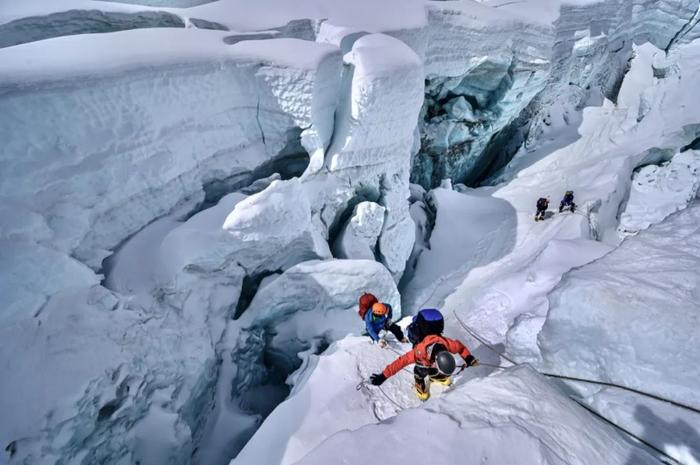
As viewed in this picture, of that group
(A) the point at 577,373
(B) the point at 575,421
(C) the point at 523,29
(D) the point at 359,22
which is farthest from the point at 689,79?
(B) the point at 575,421

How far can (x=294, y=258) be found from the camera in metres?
6.19

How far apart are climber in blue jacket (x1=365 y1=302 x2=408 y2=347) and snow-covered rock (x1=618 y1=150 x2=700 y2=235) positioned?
911cm

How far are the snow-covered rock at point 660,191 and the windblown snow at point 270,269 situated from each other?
1261mm

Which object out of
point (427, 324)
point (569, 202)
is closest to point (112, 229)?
point (427, 324)

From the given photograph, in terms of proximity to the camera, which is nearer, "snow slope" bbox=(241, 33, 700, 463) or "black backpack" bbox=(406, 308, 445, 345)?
"snow slope" bbox=(241, 33, 700, 463)

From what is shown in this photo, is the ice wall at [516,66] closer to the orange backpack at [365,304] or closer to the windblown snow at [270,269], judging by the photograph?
the windblown snow at [270,269]

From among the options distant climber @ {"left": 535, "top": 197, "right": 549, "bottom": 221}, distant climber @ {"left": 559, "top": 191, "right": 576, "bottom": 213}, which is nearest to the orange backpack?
distant climber @ {"left": 535, "top": 197, "right": 549, "bottom": 221}

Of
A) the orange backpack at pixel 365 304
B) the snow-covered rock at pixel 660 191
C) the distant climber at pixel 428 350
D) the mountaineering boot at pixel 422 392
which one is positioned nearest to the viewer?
the distant climber at pixel 428 350

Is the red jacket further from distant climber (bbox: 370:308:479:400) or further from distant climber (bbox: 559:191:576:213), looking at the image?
distant climber (bbox: 559:191:576:213)

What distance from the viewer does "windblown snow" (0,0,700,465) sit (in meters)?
2.80

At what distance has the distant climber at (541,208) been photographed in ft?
32.7

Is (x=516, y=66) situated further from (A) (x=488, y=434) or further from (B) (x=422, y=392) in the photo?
(A) (x=488, y=434)

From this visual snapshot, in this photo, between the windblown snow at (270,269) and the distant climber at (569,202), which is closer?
the windblown snow at (270,269)

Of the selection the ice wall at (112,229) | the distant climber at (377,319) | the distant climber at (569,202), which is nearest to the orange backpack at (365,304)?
the distant climber at (377,319)
